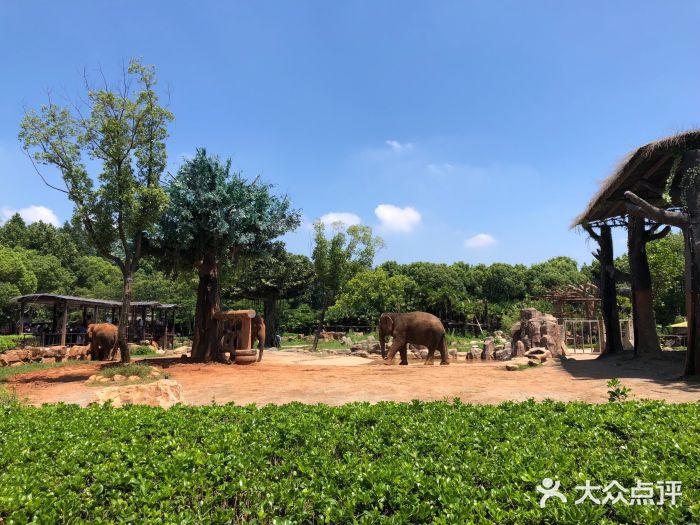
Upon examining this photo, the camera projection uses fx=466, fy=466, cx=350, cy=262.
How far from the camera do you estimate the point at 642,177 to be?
14219 mm

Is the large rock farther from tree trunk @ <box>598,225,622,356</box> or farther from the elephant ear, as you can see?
tree trunk @ <box>598,225,622,356</box>

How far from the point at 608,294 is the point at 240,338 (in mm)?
14365

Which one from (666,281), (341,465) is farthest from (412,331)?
(666,281)

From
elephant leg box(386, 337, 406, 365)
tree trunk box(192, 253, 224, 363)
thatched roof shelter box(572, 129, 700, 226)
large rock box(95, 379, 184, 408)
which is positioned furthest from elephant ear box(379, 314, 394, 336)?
large rock box(95, 379, 184, 408)

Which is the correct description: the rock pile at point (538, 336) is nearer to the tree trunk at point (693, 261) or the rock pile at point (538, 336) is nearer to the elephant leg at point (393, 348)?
the elephant leg at point (393, 348)

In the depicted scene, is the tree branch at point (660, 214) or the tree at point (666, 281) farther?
the tree at point (666, 281)

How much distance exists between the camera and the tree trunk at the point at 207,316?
17703mm

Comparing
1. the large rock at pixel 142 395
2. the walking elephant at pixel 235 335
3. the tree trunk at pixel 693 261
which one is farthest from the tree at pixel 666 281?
the large rock at pixel 142 395

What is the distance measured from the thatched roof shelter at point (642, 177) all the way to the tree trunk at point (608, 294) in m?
0.93

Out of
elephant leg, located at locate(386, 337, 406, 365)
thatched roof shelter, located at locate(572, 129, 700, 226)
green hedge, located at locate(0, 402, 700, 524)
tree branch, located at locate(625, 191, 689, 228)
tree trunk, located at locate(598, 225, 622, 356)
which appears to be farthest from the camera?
elephant leg, located at locate(386, 337, 406, 365)

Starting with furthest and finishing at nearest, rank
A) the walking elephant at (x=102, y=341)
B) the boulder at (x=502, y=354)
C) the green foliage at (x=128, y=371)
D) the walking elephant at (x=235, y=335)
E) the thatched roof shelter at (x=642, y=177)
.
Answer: the boulder at (x=502, y=354)
the walking elephant at (x=102, y=341)
the walking elephant at (x=235, y=335)
the green foliage at (x=128, y=371)
the thatched roof shelter at (x=642, y=177)

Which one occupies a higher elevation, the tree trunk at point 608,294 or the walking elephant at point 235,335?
the tree trunk at point 608,294

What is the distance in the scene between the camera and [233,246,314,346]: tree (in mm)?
32938

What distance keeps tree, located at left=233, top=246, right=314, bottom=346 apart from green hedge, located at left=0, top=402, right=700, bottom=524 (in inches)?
1103
